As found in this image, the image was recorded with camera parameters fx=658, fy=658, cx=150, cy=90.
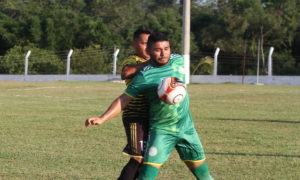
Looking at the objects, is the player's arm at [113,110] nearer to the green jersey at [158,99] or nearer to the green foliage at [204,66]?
the green jersey at [158,99]

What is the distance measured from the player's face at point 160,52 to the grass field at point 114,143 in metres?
2.44

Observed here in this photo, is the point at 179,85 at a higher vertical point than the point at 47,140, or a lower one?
higher

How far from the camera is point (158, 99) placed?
571cm

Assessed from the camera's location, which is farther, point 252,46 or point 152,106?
point 252,46

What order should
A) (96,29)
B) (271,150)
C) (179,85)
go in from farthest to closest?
(96,29) < (271,150) < (179,85)

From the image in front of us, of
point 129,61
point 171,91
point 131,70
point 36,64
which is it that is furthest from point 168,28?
point 171,91

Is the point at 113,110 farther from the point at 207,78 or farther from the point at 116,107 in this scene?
the point at 207,78

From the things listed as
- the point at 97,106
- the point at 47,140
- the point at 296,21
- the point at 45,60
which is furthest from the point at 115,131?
the point at 296,21

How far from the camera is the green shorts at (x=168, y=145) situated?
5.63 metres

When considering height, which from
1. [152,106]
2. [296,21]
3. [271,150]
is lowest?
[271,150]

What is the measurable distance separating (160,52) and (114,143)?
5.21 meters

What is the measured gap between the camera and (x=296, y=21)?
47406 mm

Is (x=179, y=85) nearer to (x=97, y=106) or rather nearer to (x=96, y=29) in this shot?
(x=97, y=106)

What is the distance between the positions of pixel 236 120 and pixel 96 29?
125 feet
